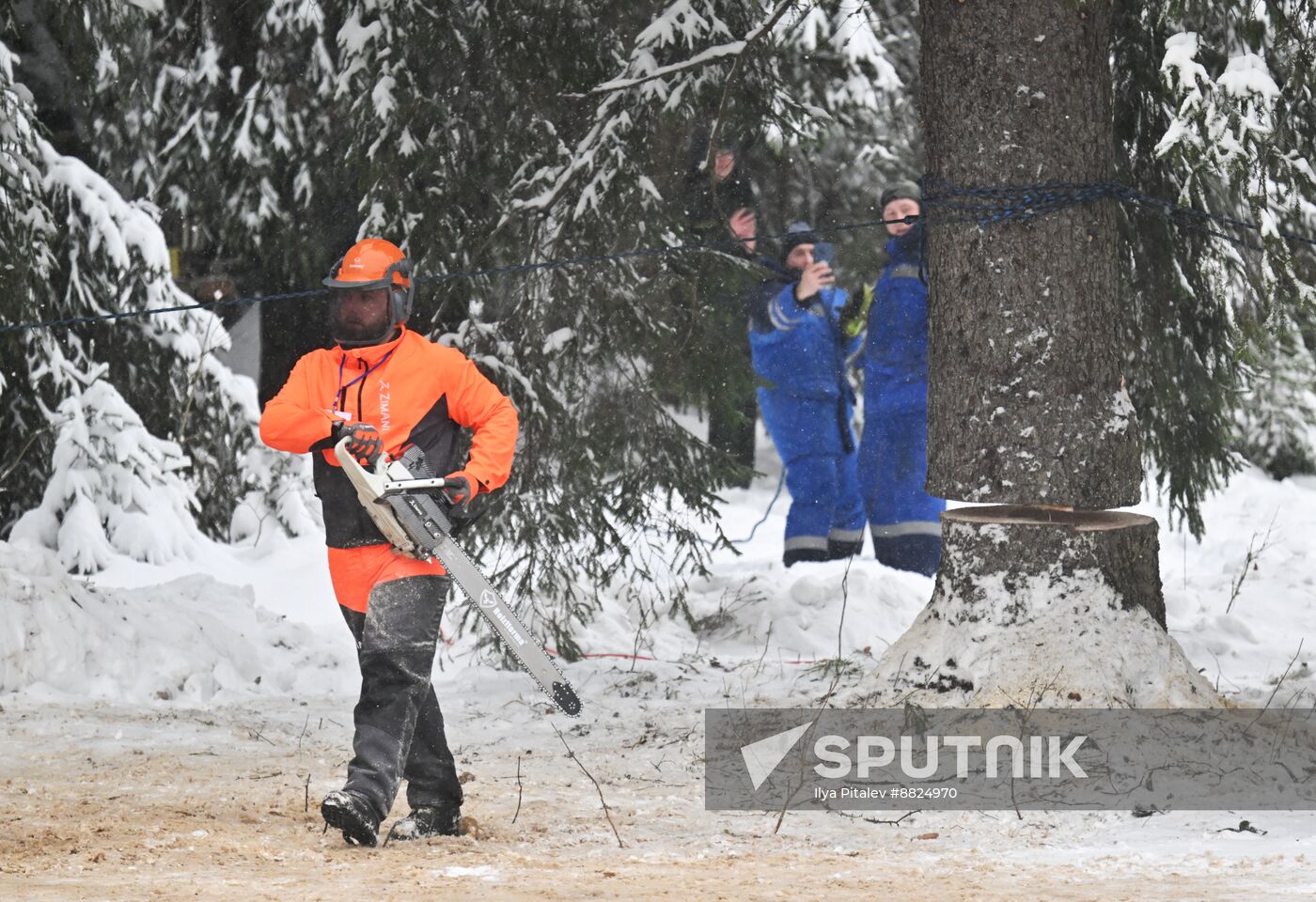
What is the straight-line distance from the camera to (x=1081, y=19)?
217 inches

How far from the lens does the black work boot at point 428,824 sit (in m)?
4.43

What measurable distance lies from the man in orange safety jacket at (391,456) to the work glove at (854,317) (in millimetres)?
6283

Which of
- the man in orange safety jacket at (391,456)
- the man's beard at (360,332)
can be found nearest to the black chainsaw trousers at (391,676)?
→ the man in orange safety jacket at (391,456)

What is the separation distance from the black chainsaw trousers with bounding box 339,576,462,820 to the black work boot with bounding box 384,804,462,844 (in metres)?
0.12

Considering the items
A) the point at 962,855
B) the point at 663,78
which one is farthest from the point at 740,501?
the point at 962,855

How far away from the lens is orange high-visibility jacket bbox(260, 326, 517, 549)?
4461mm

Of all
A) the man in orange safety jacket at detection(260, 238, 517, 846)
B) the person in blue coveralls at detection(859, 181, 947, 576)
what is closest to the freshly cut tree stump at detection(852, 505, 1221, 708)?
the man in orange safety jacket at detection(260, 238, 517, 846)

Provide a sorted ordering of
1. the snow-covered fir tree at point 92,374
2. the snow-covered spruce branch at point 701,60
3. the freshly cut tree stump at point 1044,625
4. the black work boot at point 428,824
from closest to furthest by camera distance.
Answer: the black work boot at point 428,824 < the freshly cut tree stump at point 1044,625 < the snow-covered spruce branch at point 701,60 < the snow-covered fir tree at point 92,374

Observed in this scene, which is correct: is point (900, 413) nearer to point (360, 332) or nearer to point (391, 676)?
point (360, 332)

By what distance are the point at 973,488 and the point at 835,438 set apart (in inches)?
198

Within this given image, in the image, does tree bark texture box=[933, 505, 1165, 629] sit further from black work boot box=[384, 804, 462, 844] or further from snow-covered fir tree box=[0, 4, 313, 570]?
snow-covered fir tree box=[0, 4, 313, 570]

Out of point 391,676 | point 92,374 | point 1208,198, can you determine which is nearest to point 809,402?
point 1208,198

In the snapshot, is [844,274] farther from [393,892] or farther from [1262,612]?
[393,892]

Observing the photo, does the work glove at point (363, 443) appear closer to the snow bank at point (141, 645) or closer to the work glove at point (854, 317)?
the snow bank at point (141, 645)
